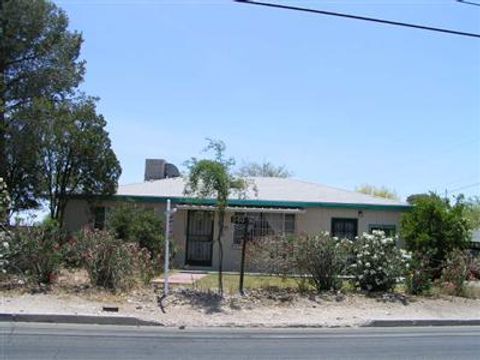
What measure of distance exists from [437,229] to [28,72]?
18.2 metres

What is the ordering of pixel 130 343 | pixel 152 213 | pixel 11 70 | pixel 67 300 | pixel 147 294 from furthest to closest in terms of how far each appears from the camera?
pixel 11 70 → pixel 152 213 → pixel 147 294 → pixel 67 300 → pixel 130 343

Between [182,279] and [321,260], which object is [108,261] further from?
[182,279]

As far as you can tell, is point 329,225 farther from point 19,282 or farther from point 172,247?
point 19,282

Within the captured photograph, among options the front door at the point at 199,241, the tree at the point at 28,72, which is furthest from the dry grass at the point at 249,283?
the tree at the point at 28,72

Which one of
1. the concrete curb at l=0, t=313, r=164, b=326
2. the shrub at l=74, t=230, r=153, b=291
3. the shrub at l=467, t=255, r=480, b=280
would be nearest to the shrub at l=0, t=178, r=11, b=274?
the shrub at l=74, t=230, r=153, b=291

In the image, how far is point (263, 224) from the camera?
1041 inches

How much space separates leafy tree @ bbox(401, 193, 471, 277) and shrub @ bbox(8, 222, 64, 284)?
38.0ft

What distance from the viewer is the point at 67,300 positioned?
14.1 m

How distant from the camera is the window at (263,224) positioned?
26406 mm

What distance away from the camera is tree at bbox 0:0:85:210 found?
2559cm

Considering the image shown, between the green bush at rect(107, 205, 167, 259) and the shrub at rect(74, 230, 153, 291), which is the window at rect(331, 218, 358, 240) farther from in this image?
the shrub at rect(74, 230, 153, 291)

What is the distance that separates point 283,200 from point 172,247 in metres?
7.48

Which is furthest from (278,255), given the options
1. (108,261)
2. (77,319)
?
(77,319)

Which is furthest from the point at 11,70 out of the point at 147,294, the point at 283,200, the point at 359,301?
the point at 359,301
